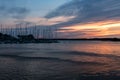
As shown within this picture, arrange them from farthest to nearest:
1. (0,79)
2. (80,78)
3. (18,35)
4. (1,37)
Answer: (18,35) < (1,37) < (80,78) < (0,79)


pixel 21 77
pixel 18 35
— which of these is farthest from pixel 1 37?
pixel 21 77

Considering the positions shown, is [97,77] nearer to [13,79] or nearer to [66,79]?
[66,79]

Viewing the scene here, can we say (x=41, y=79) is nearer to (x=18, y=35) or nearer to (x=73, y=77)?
(x=73, y=77)

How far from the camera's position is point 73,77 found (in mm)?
22578

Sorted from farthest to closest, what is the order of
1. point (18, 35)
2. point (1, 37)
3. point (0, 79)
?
point (18, 35) → point (1, 37) → point (0, 79)

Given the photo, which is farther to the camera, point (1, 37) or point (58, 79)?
point (1, 37)

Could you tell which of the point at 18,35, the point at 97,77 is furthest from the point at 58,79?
the point at 18,35

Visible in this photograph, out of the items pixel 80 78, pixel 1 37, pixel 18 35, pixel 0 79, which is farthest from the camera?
pixel 18 35

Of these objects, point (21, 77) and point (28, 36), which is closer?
point (21, 77)

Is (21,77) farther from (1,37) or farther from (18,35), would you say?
(18,35)

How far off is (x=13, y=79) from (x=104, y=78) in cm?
805

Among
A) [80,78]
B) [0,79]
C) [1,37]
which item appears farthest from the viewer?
[1,37]

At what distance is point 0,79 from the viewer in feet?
67.7

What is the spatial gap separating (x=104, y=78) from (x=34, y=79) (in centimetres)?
629
